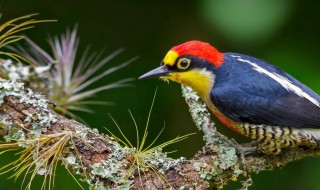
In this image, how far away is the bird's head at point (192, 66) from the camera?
2350 mm

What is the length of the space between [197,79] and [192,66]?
0.06 metres

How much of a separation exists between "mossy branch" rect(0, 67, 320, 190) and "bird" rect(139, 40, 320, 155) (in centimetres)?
30

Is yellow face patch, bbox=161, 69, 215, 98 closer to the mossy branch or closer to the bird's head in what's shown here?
the bird's head

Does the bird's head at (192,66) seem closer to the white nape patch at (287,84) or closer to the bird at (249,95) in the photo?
the bird at (249,95)

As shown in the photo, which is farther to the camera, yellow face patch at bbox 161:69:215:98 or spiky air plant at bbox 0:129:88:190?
yellow face patch at bbox 161:69:215:98

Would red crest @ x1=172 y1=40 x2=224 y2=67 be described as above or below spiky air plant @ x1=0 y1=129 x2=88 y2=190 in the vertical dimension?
above

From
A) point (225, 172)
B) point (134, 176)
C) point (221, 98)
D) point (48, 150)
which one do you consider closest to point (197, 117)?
point (221, 98)

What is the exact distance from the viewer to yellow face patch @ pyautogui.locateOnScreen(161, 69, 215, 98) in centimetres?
240

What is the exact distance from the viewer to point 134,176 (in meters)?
1.92

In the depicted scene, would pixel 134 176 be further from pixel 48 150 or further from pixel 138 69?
pixel 138 69

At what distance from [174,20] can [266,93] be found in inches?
52.7

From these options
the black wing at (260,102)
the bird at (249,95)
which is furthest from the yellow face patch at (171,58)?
Answer: the black wing at (260,102)

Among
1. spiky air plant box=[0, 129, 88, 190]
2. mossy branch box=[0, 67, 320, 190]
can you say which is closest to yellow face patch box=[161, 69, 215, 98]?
mossy branch box=[0, 67, 320, 190]

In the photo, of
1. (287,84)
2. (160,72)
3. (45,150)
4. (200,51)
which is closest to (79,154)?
(45,150)
